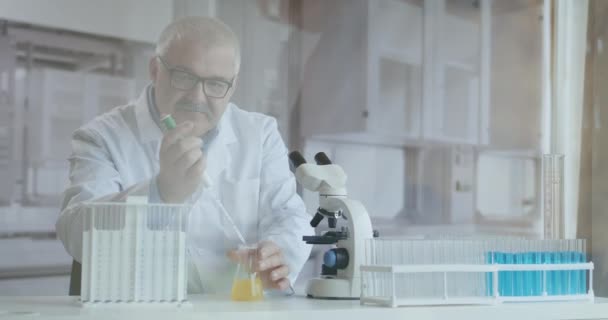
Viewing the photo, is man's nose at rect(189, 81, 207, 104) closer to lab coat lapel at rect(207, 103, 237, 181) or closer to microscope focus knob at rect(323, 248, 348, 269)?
lab coat lapel at rect(207, 103, 237, 181)

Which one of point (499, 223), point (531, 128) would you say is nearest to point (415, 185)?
point (499, 223)

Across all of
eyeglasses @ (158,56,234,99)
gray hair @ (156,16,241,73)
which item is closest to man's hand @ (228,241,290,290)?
eyeglasses @ (158,56,234,99)

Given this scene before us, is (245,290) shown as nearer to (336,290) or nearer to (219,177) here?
(336,290)

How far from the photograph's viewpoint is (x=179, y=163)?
136cm

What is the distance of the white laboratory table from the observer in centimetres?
106

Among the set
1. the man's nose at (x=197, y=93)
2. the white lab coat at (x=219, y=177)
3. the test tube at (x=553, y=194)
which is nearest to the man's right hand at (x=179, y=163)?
the white lab coat at (x=219, y=177)

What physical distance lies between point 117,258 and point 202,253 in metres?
0.78

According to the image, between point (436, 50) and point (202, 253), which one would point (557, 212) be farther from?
point (436, 50)

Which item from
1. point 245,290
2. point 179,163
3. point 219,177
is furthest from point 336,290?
point 219,177

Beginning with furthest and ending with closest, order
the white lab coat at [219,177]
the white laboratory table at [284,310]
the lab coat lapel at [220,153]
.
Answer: the lab coat lapel at [220,153] → the white lab coat at [219,177] → the white laboratory table at [284,310]

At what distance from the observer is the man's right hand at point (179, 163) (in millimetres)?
1335

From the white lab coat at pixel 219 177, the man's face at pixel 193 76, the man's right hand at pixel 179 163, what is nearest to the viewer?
the man's right hand at pixel 179 163

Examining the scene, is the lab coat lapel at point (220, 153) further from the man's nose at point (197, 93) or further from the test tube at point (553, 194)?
Result: the test tube at point (553, 194)

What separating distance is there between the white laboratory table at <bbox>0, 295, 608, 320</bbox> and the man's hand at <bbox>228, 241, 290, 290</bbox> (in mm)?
50
